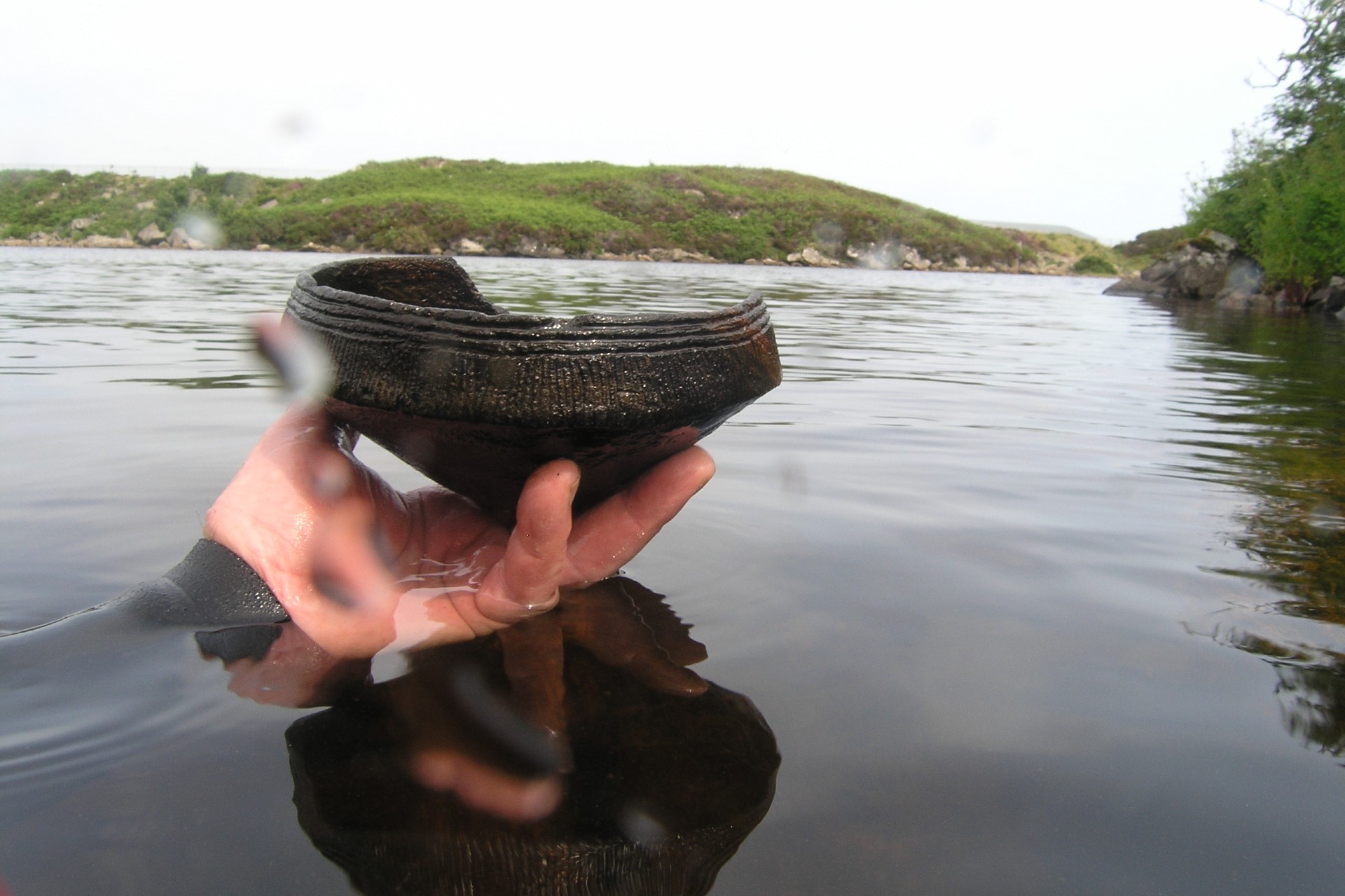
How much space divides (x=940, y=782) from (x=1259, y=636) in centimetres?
106

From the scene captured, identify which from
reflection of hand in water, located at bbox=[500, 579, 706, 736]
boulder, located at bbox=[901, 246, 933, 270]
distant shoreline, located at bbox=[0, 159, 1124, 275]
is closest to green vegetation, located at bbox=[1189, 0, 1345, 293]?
reflection of hand in water, located at bbox=[500, 579, 706, 736]

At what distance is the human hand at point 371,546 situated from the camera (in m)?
1.81

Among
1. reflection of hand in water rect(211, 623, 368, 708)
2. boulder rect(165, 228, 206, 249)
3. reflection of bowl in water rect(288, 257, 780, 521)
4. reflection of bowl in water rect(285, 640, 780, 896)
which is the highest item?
reflection of bowl in water rect(288, 257, 780, 521)

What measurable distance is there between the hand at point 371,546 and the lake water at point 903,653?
24 cm

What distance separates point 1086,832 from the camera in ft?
4.07

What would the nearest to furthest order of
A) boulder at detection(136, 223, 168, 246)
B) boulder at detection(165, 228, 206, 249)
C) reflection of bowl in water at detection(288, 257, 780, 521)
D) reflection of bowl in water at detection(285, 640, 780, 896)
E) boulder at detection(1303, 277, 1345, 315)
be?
reflection of bowl in water at detection(285, 640, 780, 896) → reflection of bowl in water at detection(288, 257, 780, 521) → boulder at detection(1303, 277, 1345, 315) → boulder at detection(165, 228, 206, 249) → boulder at detection(136, 223, 168, 246)

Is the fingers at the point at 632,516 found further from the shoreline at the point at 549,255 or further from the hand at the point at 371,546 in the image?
the shoreline at the point at 549,255

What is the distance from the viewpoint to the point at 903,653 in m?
1.82

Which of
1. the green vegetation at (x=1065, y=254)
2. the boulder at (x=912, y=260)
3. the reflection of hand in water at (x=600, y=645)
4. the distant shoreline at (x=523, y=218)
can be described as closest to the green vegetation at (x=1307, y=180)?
Result: the reflection of hand in water at (x=600, y=645)

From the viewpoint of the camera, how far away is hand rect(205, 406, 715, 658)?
181 cm

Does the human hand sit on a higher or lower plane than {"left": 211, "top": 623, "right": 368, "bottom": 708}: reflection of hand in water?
higher

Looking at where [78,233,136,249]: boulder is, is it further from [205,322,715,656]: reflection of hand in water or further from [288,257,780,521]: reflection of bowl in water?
[288,257,780,521]: reflection of bowl in water

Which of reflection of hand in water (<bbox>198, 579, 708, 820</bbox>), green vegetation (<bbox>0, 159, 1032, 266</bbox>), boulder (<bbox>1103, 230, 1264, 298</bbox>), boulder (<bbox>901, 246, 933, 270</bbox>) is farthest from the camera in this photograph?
boulder (<bbox>901, 246, 933, 270</bbox>)

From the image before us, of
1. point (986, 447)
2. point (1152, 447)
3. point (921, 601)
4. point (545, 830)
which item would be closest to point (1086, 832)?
point (545, 830)
